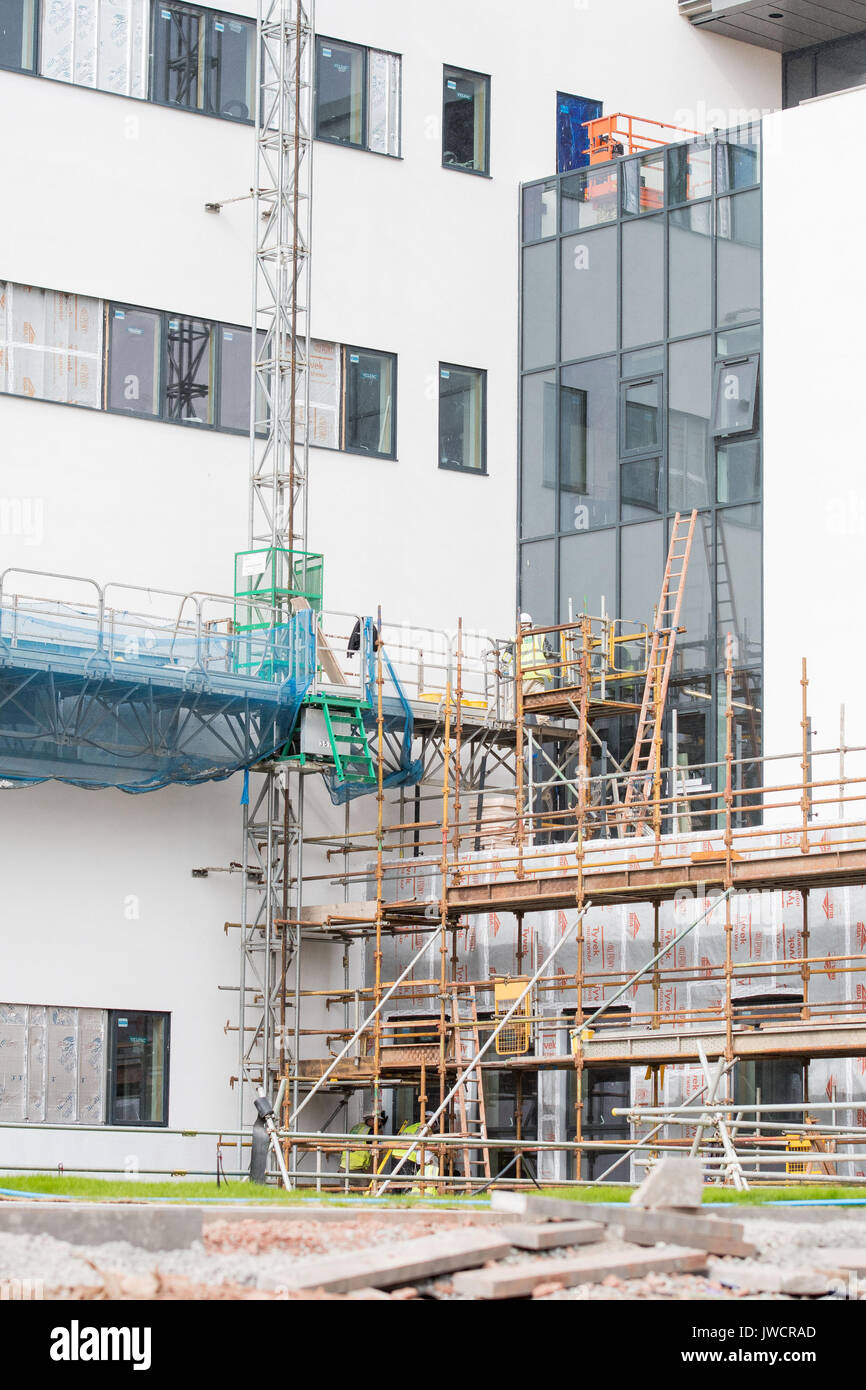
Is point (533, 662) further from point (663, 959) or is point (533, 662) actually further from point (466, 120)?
point (466, 120)

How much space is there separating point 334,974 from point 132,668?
6.60 metres

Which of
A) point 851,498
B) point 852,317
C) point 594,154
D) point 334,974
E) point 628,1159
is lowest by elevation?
point 628,1159

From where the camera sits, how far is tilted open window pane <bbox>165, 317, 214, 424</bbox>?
34625 mm

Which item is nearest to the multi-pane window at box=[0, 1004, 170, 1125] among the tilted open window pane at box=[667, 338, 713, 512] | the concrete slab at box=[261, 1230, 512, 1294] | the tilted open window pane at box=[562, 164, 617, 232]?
the tilted open window pane at box=[667, 338, 713, 512]

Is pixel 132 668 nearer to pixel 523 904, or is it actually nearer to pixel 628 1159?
pixel 523 904

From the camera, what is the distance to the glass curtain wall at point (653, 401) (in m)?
34.2

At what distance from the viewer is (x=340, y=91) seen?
1462 inches

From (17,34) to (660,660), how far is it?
44.5 feet

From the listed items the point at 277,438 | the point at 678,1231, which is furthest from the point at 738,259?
the point at 678,1231

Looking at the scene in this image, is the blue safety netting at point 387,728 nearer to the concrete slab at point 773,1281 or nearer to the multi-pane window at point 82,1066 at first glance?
the multi-pane window at point 82,1066

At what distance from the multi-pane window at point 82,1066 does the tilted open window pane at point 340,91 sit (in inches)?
587
